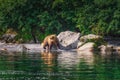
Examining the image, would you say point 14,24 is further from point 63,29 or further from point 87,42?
point 87,42

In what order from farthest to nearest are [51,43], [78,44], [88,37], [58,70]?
[88,37] → [78,44] → [51,43] → [58,70]

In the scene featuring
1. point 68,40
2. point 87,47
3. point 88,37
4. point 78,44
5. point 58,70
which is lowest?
point 58,70

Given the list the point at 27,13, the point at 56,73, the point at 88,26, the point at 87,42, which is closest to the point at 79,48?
the point at 87,42

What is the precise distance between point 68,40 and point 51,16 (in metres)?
8.05

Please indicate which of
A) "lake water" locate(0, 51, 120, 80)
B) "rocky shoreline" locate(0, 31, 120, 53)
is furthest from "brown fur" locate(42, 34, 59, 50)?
"lake water" locate(0, 51, 120, 80)

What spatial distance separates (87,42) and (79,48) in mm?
1924

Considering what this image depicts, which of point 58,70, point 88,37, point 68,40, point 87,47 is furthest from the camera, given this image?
point 88,37

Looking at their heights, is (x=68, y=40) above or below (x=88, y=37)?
below

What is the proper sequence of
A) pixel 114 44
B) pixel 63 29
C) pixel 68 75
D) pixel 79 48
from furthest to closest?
pixel 63 29 < pixel 114 44 < pixel 79 48 < pixel 68 75

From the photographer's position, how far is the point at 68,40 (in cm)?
6319

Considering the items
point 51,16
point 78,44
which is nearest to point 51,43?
point 78,44

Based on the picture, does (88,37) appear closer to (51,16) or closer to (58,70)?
(51,16)

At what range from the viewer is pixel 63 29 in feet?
230

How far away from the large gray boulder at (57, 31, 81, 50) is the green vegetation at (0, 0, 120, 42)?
3.76m
